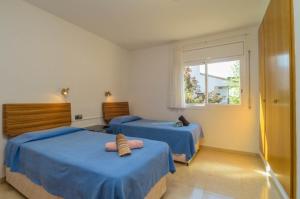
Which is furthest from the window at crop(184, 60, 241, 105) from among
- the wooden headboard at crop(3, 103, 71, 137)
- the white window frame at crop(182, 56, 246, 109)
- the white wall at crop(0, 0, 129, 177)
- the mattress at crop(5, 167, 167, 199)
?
the wooden headboard at crop(3, 103, 71, 137)

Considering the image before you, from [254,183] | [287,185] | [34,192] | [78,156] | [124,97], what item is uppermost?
[124,97]

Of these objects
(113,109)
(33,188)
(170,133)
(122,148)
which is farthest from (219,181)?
(113,109)

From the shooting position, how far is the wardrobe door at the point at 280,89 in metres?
1.54

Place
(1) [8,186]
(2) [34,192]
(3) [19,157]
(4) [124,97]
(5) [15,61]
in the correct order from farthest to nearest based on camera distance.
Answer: (4) [124,97] < (5) [15,61] < (1) [8,186] < (3) [19,157] < (2) [34,192]

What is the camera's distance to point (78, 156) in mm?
1537

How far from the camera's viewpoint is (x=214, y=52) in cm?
353

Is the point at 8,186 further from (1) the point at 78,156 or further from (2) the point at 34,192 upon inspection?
(1) the point at 78,156

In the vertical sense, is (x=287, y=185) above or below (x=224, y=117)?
below

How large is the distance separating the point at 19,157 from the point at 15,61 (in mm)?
1343

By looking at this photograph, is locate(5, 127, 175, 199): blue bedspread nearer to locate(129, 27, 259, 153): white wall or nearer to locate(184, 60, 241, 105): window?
locate(129, 27, 259, 153): white wall

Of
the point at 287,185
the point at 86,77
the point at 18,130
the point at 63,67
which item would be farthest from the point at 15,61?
the point at 287,185

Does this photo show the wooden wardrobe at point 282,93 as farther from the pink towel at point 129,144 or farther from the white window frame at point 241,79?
the pink towel at point 129,144

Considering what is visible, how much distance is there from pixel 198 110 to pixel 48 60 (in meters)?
3.19

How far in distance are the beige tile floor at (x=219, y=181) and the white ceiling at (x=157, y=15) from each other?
2.61m
